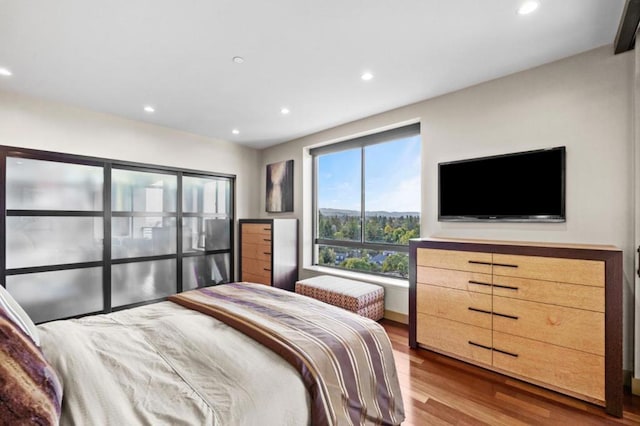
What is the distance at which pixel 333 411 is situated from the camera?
46.8 inches

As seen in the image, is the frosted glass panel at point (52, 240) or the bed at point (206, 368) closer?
the bed at point (206, 368)

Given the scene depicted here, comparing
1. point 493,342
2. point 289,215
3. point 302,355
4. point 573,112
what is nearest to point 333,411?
point 302,355

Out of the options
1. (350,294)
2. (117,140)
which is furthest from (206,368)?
(117,140)

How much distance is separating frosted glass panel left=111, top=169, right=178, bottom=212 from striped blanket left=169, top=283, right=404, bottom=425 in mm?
2467

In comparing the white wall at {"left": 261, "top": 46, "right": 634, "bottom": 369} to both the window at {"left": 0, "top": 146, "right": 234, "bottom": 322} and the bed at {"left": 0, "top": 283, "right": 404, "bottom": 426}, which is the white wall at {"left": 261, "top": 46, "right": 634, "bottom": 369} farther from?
the window at {"left": 0, "top": 146, "right": 234, "bottom": 322}

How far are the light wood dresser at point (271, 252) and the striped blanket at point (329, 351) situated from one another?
2201 millimetres

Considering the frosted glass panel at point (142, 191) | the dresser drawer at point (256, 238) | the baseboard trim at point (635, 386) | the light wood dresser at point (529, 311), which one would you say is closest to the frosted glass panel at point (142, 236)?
the frosted glass panel at point (142, 191)

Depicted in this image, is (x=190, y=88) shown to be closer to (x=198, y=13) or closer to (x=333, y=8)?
(x=198, y=13)

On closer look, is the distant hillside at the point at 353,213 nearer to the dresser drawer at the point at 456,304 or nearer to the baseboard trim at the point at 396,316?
the dresser drawer at the point at 456,304

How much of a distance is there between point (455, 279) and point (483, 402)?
0.90 m

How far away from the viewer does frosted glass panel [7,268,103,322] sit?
3.02 meters

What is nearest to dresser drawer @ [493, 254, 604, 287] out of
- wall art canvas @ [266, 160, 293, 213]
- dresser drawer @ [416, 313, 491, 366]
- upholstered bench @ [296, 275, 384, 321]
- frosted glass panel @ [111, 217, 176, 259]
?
dresser drawer @ [416, 313, 491, 366]

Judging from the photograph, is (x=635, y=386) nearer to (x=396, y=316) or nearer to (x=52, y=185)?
(x=396, y=316)

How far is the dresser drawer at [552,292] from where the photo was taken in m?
1.87
